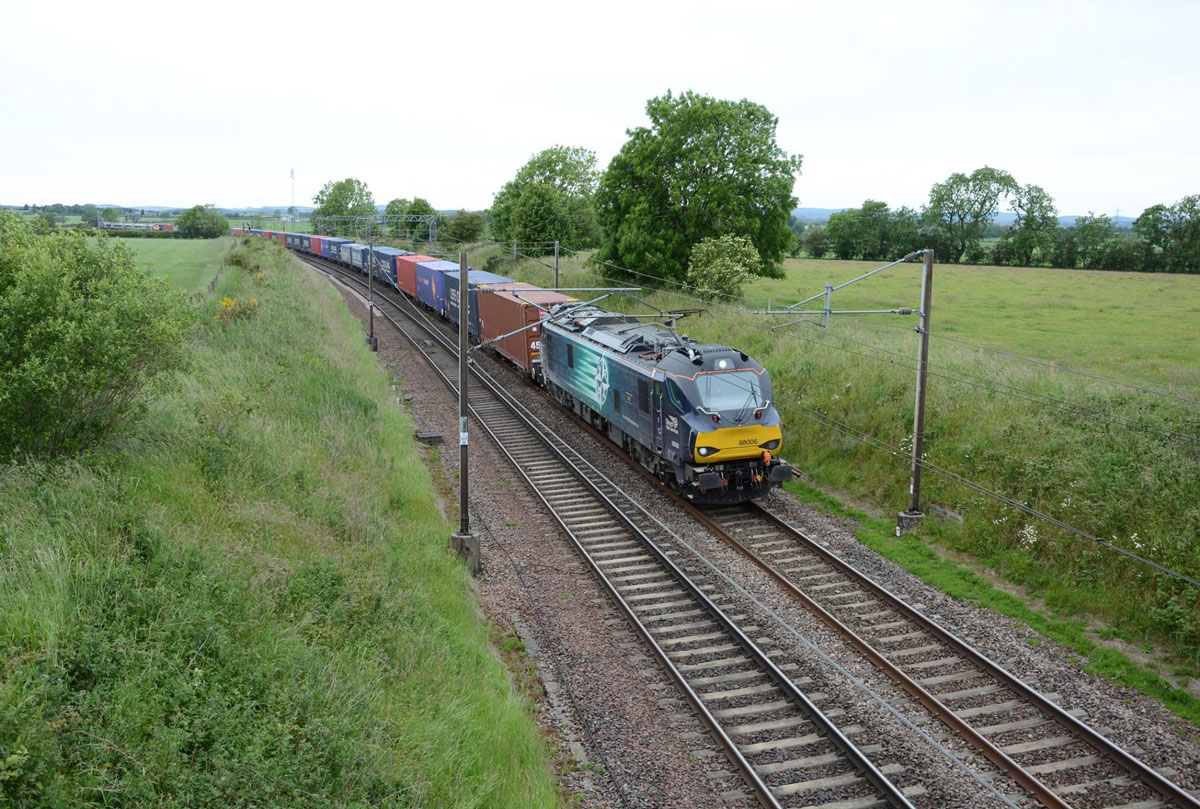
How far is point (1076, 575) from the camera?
1455cm

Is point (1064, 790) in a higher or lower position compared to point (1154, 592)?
lower

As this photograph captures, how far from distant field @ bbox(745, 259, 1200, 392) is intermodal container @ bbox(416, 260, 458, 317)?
16.7 m

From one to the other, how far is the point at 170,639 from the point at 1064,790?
395 inches

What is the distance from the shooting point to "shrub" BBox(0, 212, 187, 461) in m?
10.8

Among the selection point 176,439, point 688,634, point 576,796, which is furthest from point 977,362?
point 176,439

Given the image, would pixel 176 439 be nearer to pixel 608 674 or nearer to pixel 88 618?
pixel 88 618

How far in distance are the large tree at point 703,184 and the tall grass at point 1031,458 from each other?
14.8 m

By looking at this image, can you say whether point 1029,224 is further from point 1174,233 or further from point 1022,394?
point 1022,394

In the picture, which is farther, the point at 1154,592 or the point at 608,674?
the point at 1154,592

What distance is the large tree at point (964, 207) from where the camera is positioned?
81062mm

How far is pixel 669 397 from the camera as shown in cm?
1892

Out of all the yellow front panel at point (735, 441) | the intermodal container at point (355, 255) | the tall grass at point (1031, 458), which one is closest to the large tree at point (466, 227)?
the intermodal container at point (355, 255)

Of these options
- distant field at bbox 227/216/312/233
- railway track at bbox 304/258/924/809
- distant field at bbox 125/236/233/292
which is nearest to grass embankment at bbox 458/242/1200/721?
railway track at bbox 304/258/924/809

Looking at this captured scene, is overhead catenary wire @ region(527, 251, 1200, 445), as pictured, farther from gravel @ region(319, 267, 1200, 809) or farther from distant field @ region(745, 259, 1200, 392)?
gravel @ region(319, 267, 1200, 809)
